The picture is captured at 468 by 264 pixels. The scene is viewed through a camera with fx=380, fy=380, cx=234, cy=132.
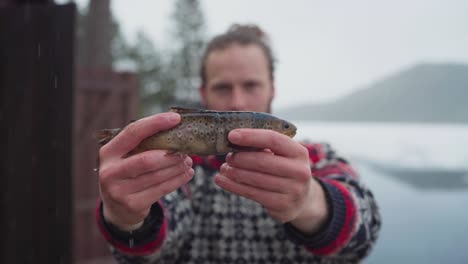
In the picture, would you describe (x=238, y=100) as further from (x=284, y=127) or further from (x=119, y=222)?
(x=119, y=222)

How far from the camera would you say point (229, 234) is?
260cm

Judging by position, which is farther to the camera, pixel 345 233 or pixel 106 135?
pixel 345 233

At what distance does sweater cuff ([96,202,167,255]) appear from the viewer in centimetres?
203

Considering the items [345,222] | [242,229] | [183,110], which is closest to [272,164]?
[183,110]

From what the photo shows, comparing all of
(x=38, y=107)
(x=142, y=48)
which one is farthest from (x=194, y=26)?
(x=38, y=107)

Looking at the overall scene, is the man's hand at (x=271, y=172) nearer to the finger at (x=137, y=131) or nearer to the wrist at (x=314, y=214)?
the wrist at (x=314, y=214)

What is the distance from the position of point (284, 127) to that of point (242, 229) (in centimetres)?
105

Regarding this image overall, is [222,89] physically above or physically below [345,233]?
above

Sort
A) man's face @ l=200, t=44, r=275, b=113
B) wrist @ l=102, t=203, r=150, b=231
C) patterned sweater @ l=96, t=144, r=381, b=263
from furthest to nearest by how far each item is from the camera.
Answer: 1. man's face @ l=200, t=44, r=275, b=113
2. patterned sweater @ l=96, t=144, r=381, b=263
3. wrist @ l=102, t=203, r=150, b=231

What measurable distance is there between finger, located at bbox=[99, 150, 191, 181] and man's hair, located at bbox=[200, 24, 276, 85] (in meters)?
1.38

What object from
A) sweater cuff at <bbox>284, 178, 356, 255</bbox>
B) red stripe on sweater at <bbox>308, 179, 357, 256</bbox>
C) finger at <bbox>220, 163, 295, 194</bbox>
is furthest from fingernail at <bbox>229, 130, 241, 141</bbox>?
red stripe on sweater at <bbox>308, 179, 357, 256</bbox>

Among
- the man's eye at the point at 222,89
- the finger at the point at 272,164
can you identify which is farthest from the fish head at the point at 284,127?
the man's eye at the point at 222,89

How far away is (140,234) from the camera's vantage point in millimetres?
2061

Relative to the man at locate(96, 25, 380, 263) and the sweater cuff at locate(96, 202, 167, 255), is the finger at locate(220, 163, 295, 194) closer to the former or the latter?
the man at locate(96, 25, 380, 263)
